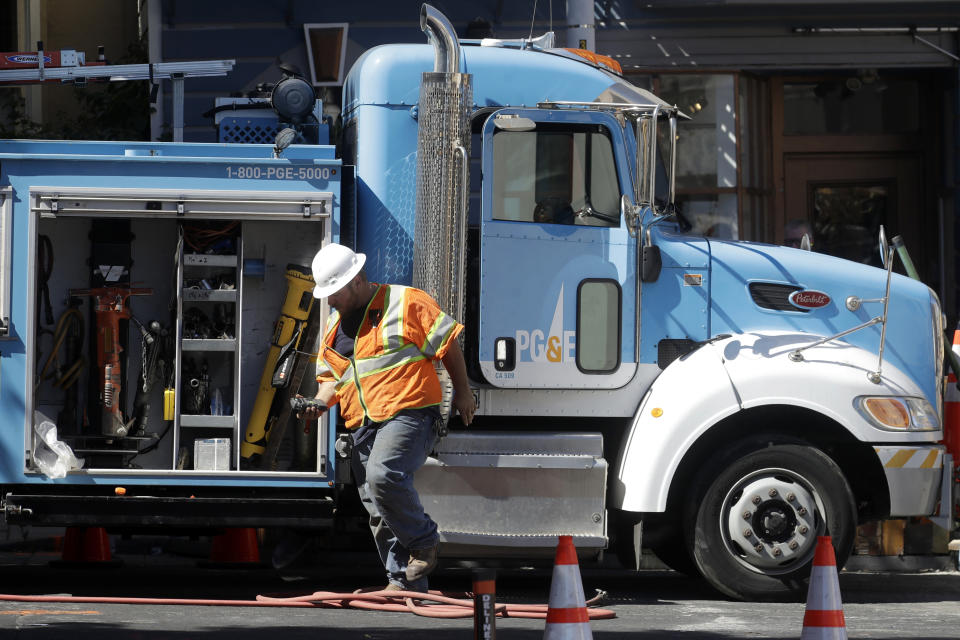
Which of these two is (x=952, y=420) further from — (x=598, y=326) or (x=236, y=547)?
(x=236, y=547)

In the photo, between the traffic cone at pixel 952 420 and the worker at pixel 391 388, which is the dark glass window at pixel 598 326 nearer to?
the worker at pixel 391 388

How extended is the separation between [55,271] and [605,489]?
10.4 ft

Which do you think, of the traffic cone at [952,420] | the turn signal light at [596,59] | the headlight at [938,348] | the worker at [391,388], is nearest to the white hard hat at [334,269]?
the worker at [391,388]

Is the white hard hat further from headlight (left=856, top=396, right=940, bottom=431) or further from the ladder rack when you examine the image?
headlight (left=856, top=396, right=940, bottom=431)

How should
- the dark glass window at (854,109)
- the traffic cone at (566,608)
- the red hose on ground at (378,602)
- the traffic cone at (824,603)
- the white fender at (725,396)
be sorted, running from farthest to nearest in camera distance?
1. the dark glass window at (854,109)
2. the white fender at (725,396)
3. the red hose on ground at (378,602)
4. the traffic cone at (824,603)
5. the traffic cone at (566,608)

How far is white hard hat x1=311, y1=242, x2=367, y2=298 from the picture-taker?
7.11m

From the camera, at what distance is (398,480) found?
7027mm

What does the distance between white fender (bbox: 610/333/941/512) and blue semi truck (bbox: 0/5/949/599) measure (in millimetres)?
14

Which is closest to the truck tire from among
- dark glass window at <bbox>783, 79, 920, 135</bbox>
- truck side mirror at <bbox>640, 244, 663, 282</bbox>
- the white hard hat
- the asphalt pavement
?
the asphalt pavement

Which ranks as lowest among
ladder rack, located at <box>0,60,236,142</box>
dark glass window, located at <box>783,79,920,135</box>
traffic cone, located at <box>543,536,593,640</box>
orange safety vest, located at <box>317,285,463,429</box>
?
traffic cone, located at <box>543,536,593,640</box>

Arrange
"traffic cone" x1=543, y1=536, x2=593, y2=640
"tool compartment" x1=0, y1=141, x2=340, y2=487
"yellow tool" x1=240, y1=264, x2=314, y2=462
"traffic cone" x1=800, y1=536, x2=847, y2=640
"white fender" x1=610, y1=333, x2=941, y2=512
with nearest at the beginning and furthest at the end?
"traffic cone" x1=543, y1=536, x2=593, y2=640 < "traffic cone" x1=800, y1=536, x2=847, y2=640 < "tool compartment" x1=0, y1=141, x2=340, y2=487 < "white fender" x1=610, y1=333, x2=941, y2=512 < "yellow tool" x1=240, y1=264, x2=314, y2=462

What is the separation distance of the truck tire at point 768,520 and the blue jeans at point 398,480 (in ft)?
4.88

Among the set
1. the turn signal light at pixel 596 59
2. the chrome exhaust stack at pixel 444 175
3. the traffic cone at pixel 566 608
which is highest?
the turn signal light at pixel 596 59

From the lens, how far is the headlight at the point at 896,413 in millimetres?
7613
